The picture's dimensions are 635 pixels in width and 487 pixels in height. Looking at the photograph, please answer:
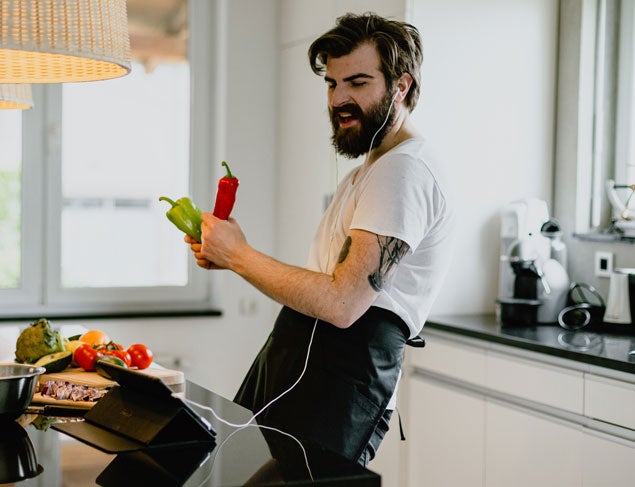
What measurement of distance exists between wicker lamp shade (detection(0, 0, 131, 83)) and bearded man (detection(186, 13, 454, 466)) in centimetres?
54

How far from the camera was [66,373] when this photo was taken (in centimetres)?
203

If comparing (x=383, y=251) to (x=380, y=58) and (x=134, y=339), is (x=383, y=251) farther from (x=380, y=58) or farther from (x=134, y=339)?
(x=134, y=339)

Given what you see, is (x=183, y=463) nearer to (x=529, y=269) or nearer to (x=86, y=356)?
(x=86, y=356)

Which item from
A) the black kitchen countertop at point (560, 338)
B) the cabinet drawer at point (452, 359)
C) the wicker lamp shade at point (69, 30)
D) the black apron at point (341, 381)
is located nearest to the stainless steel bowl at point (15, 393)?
the black apron at point (341, 381)

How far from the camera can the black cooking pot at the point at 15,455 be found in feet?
4.33

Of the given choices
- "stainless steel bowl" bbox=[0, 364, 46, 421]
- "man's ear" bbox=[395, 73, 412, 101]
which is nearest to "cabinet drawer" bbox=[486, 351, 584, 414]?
"man's ear" bbox=[395, 73, 412, 101]

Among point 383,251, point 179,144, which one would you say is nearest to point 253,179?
point 179,144

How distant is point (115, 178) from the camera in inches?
167

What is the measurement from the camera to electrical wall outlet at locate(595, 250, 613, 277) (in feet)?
11.0

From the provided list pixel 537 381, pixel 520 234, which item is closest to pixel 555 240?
pixel 520 234

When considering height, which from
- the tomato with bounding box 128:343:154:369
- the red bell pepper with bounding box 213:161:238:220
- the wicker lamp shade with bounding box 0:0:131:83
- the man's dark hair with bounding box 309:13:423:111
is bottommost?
the tomato with bounding box 128:343:154:369

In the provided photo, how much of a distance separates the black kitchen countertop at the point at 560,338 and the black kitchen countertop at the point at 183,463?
51.2 inches

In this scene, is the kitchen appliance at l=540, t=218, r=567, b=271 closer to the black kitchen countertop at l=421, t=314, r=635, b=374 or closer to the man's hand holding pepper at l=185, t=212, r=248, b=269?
the black kitchen countertop at l=421, t=314, r=635, b=374

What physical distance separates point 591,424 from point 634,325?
692 mm
